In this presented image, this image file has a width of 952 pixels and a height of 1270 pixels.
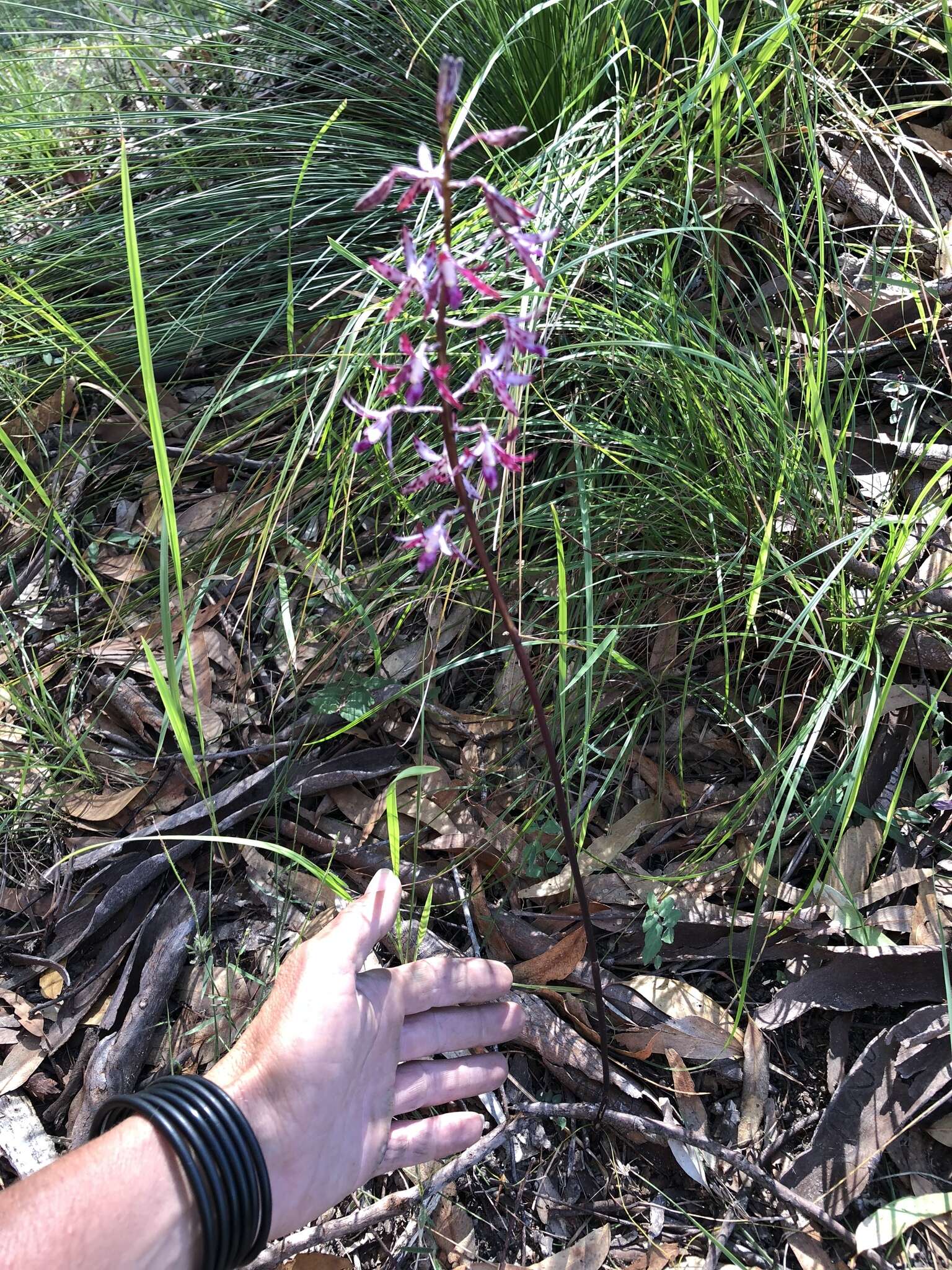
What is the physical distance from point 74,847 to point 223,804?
1.19 feet

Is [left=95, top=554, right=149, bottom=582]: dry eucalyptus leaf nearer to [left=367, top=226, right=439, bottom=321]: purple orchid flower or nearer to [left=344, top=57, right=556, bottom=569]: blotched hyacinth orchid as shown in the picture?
[left=344, top=57, right=556, bottom=569]: blotched hyacinth orchid

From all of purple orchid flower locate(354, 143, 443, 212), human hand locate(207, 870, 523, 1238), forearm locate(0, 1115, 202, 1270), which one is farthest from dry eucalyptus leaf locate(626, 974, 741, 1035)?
purple orchid flower locate(354, 143, 443, 212)

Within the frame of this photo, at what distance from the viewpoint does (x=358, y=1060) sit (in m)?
1.43

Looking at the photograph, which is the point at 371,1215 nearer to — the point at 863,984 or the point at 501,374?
the point at 863,984

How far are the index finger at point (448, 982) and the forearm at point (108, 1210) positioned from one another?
0.43m

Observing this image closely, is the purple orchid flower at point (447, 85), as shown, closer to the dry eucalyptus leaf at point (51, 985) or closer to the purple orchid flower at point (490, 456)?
the purple orchid flower at point (490, 456)

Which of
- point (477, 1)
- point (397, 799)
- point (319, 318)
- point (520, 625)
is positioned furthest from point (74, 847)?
point (477, 1)

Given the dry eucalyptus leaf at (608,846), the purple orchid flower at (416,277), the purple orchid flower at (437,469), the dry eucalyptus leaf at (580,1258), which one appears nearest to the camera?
the purple orchid flower at (416,277)

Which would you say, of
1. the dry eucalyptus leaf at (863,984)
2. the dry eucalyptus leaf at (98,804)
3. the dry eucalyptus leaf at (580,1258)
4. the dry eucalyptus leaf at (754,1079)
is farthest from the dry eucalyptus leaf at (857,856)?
the dry eucalyptus leaf at (98,804)

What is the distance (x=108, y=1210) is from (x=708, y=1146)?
0.92m

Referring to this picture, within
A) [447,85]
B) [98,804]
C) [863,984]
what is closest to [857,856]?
[863,984]

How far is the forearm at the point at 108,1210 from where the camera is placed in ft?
3.87

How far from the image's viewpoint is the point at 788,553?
1.69 metres

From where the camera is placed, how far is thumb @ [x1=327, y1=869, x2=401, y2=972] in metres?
1.43
